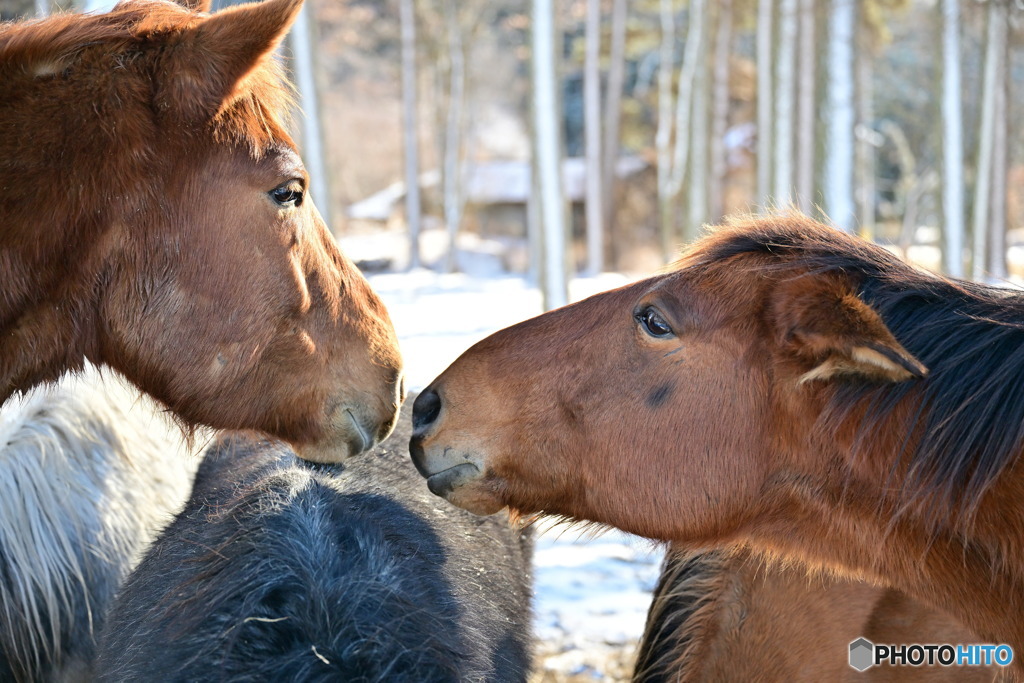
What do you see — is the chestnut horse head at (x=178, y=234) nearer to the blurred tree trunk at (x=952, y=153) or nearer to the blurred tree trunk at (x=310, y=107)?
the blurred tree trunk at (x=310, y=107)

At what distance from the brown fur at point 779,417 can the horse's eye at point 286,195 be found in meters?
0.70

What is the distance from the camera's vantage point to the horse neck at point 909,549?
7.21ft

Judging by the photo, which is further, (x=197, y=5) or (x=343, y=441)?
(x=197, y=5)

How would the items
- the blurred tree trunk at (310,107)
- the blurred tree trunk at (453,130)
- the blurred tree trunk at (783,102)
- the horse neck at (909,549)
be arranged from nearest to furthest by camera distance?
the horse neck at (909,549), the blurred tree trunk at (310,107), the blurred tree trunk at (783,102), the blurred tree trunk at (453,130)

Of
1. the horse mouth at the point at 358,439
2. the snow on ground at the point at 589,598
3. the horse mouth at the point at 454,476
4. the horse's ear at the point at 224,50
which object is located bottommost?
the snow on ground at the point at 589,598

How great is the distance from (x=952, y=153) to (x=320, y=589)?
15899mm

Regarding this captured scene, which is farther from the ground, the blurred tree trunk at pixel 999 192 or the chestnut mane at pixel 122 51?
the chestnut mane at pixel 122 51

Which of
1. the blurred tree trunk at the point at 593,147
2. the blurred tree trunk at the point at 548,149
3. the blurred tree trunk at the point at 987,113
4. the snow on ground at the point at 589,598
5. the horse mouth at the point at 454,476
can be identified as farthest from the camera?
the blurred tree trunk at the point at 593,147

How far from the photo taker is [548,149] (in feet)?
34.5

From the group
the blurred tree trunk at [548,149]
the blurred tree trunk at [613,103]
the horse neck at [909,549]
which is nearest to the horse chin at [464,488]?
the horse neck at [909,549]

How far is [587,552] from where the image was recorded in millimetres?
5969

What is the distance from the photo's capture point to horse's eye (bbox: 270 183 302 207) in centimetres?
261

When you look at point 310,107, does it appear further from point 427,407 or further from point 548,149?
point 427,407

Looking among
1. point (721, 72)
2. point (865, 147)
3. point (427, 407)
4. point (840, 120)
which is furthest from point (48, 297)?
point (865, 147)
